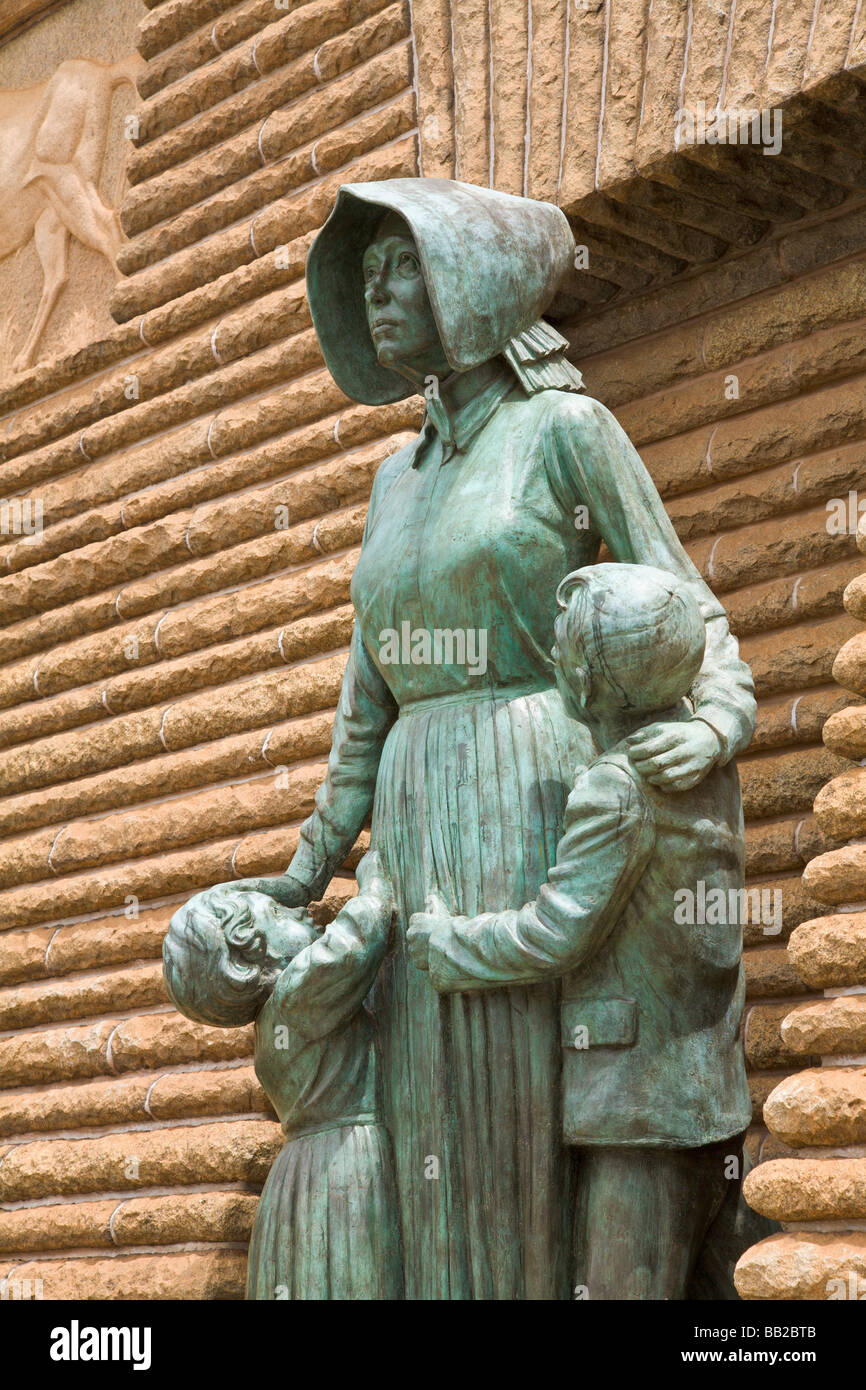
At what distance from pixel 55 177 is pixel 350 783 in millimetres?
4891

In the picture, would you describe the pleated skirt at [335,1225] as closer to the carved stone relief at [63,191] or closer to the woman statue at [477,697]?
the woman statue at [477,697]

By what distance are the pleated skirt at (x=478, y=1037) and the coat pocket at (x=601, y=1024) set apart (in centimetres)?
7

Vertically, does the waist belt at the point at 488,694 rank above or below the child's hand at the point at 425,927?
above

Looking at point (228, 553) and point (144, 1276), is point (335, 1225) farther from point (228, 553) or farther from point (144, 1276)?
point (228, 553)

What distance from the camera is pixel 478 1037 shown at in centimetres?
388

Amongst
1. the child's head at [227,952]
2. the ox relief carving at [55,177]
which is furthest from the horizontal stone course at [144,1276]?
the ox relief carving at [55,177]

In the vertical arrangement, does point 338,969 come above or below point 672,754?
below

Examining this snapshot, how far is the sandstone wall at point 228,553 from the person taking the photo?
5.29 meters

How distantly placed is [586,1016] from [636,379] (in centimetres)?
258

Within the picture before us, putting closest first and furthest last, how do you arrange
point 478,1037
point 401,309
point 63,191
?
point 478,1037 → point 401,309 → point 63,191

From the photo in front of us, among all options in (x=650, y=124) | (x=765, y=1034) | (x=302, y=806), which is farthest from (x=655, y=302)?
(x=765, y=1034)
